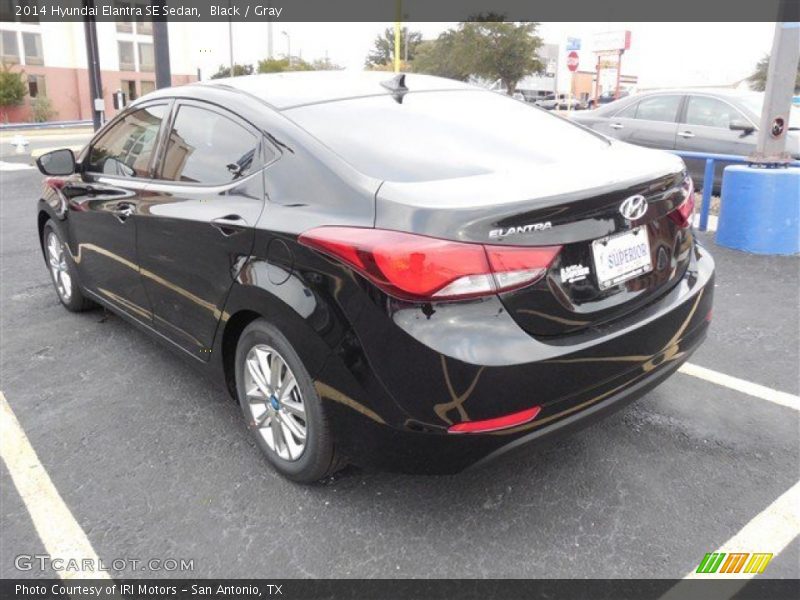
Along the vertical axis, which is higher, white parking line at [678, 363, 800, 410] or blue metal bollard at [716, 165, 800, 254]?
blue metal bollard at [716, 165, 800, 254]

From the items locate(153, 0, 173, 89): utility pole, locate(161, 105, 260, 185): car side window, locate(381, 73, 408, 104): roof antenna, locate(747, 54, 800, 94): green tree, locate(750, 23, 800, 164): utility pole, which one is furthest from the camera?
locate(747, 54, 800, 94): green tree

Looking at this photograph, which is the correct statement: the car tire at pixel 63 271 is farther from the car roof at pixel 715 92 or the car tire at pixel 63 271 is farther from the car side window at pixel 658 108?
the car roof at pixel 715 92

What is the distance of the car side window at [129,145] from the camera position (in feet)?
11.6

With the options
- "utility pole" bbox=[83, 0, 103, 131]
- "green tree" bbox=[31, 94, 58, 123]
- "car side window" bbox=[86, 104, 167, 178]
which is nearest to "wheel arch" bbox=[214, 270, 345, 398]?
"car side window" bbox=[86, 104, 167, 178]

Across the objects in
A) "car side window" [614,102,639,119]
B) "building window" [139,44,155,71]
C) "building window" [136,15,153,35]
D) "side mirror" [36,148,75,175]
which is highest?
"building window" [136,15,153,35]

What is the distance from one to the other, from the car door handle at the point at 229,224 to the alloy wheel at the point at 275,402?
468 mm

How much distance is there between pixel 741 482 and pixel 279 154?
225cm

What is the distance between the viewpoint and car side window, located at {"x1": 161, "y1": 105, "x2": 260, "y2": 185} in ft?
9.31

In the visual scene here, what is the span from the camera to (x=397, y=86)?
3229 millimetres

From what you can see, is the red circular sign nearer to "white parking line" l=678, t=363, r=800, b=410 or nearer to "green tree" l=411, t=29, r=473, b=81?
"white parking line" l=678, t=363, r=800, b=410

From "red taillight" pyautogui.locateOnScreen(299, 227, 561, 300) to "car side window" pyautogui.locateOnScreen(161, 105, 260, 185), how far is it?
90cm

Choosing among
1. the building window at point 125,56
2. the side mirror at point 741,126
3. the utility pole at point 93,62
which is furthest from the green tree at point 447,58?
the side mirror at point 741,126

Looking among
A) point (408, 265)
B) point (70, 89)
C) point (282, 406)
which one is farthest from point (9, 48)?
point (408, 265)

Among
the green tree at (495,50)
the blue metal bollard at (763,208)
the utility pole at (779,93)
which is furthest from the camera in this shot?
the green tree at (495,50)
